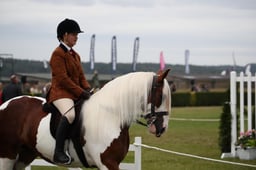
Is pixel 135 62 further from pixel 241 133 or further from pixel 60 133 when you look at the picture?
pixel 60 133

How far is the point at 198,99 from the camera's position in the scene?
4344 centimetres

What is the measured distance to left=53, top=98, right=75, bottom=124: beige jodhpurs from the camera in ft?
22.1

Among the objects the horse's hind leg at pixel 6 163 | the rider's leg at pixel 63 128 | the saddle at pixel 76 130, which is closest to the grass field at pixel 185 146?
the horse's hind leg at pixel 6 163

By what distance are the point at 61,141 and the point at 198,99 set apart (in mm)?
Answer: 37176

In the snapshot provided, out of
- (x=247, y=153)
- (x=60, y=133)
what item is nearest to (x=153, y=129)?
(x=60, y=133)

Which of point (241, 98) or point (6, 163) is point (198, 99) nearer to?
point (241, 98)

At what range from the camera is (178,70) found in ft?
257

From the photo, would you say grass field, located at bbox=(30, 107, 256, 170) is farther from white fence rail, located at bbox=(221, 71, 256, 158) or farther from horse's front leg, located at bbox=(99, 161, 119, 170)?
horse's front leg, located at bbox=(99, 161, 119, 170)

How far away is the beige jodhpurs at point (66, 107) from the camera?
6.74m

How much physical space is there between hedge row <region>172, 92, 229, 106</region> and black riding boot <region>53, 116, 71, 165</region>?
34.9 meters

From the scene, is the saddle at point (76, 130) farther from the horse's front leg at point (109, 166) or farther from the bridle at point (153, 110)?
the bridle at point (153, 110)

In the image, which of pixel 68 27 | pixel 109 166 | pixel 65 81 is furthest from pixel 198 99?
pixel 109 166

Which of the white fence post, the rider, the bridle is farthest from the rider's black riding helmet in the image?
the white fence post

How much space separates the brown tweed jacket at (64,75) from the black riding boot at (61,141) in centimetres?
37
